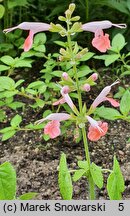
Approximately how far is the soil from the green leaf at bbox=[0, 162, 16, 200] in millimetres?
692

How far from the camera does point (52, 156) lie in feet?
8.27

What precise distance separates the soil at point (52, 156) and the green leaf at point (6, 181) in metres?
0.69

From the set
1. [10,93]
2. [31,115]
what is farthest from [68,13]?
[31,115]

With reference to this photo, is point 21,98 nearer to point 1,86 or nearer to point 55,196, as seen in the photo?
point 1,86

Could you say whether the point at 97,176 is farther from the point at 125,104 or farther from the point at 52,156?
the point at 52,156

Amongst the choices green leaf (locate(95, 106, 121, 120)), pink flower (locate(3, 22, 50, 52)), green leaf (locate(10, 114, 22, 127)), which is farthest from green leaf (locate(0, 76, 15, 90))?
pink flower (locate(3, 22, 50, 52))

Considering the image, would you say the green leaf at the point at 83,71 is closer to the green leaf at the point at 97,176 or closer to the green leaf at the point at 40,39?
the green leaf at the point at 40,39

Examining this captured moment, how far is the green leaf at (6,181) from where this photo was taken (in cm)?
159

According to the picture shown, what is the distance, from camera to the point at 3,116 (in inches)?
104

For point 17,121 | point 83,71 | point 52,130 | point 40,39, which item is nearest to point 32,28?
point 52,130

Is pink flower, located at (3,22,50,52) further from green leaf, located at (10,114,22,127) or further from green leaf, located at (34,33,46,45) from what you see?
green leaf, located at (34,33,46,45)

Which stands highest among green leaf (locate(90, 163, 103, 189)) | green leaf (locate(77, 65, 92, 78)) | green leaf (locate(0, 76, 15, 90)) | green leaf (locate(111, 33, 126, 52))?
green leaf (locate(111, 33, 126, 52))

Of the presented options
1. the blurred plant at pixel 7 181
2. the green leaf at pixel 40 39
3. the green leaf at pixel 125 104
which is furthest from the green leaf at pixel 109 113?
the green leaf at pixel 40 39

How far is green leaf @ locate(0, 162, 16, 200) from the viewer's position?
5.21 feet
